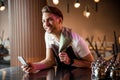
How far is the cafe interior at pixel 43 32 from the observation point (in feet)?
5.97

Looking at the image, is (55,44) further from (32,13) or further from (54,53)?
(32,13)

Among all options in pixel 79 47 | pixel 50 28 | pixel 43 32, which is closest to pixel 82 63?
pixel 79 47

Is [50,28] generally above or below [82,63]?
above

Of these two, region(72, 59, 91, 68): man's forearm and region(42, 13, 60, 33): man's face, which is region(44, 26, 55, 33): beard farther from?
region(72, 59, 91, 68): man's forearm

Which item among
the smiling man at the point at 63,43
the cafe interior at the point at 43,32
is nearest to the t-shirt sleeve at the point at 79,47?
the smiling man at the point at 63,43

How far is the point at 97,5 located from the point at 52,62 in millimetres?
6546

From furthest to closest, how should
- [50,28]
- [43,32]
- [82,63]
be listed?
[43,32] < [82,63] < [50,28]

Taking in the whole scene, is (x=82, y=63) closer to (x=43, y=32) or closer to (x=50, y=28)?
(x=50, y=28)

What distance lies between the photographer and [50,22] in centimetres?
219

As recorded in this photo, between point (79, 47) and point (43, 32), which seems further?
point (43, 32)

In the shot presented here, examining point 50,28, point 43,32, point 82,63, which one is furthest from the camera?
point 43,32

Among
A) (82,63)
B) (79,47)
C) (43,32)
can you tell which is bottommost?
(82,63)

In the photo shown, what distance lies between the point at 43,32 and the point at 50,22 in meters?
2.06

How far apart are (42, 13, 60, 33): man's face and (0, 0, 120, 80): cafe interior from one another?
366 mm
